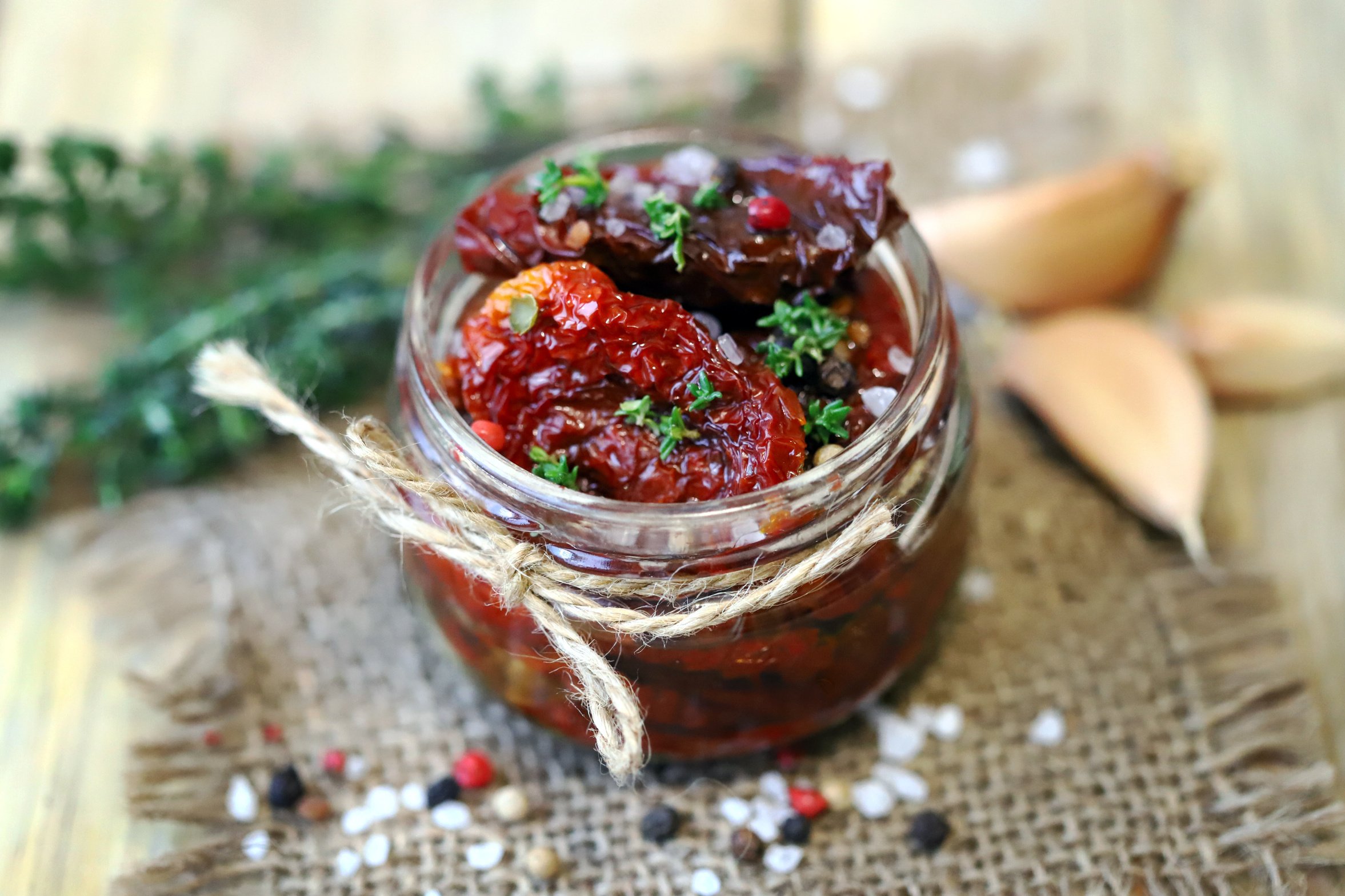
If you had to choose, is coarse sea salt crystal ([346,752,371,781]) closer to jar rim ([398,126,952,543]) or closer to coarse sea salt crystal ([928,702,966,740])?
jar rim ([398,126,952,543])

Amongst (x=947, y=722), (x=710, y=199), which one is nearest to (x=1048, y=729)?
(x=947, y=722)

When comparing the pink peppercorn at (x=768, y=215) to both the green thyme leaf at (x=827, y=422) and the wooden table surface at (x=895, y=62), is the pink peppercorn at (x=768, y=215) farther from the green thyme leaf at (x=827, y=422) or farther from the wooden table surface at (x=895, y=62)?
the wooden table surface at (x=895, y=62)

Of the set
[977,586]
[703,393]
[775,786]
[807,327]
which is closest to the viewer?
[703,393]

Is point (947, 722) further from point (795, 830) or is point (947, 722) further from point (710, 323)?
point (710, 323)

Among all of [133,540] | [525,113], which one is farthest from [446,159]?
[133,540]

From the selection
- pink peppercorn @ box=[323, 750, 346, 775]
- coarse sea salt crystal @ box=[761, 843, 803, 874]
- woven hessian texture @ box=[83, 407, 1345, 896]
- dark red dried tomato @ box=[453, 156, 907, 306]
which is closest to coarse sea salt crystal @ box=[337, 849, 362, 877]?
woven hessian texture @ box=[83, 407, 1345, 896]

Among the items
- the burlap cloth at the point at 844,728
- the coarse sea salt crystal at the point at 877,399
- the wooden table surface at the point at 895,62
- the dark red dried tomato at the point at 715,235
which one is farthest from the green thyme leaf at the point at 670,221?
the wooden table surface at the point at 895,62
